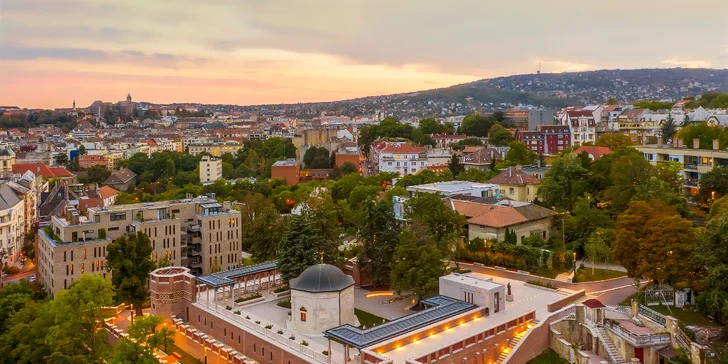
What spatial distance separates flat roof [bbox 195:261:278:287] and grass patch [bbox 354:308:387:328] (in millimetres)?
7486

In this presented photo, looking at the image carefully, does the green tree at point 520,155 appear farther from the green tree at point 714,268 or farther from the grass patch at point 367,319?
the grass patch at point 367,319

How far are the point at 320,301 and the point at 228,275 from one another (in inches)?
350

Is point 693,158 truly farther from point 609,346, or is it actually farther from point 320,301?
point 320,301

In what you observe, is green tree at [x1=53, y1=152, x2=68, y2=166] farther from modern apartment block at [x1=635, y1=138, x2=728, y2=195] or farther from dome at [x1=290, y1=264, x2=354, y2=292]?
modern apartment block at [x1=635, y1=138, x2=728, y2=195]

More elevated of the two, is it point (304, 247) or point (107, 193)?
point (304, 247)

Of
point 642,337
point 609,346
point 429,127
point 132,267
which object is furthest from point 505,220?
point 429,127

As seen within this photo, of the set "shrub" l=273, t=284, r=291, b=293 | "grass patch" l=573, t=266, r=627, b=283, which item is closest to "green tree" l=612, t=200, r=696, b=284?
"grass patch" l=573, t=266, r=627, b=283

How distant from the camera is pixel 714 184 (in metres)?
47.4

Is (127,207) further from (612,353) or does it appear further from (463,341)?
(612,353)

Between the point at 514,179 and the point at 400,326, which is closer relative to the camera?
the point at 400,326

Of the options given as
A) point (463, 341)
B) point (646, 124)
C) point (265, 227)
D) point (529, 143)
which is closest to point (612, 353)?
point (463, 341)

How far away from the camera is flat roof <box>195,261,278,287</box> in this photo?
3531 cm

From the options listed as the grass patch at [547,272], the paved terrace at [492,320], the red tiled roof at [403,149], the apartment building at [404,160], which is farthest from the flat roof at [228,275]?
the red tiled roof at [403,149]

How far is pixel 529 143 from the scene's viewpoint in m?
97.9
